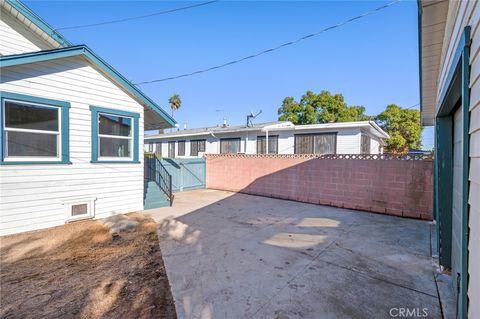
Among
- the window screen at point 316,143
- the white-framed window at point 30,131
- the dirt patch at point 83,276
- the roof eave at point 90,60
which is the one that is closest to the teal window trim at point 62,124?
the white-framed window at point 30,131

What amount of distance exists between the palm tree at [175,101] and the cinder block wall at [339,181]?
3020cm

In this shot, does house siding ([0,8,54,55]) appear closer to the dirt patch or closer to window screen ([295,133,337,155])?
the dirt patch

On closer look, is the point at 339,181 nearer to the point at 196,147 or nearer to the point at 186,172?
the point at 186,172

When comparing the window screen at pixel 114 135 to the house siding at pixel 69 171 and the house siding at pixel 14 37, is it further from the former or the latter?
the house siding at pixel 14 37

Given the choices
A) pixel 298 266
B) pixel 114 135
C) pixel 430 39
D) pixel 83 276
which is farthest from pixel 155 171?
pixel 430 39

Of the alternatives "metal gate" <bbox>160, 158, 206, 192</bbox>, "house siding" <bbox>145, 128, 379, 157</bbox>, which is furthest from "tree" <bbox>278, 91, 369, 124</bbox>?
"metal gate" <bbox>160, 158, 206, 192</bbox>

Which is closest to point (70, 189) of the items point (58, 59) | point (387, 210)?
point (58, 59)

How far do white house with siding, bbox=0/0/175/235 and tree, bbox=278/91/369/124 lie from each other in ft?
68.1

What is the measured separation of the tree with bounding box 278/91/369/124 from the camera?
2444 centimetres

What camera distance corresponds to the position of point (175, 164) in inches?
416

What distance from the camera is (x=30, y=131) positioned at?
5.02 metres

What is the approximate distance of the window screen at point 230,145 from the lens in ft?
46.3

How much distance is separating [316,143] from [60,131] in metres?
10.6

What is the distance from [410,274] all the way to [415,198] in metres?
4.03
